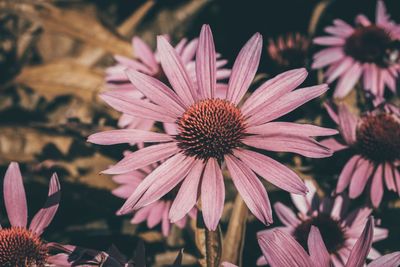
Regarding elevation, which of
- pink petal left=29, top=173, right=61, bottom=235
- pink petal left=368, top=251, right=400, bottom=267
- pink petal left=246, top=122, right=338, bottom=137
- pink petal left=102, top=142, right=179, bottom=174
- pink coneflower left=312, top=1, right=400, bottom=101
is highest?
pink coneflower left=312, top=1, right=400, bottom=101

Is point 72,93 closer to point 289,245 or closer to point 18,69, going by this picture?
point 18,69

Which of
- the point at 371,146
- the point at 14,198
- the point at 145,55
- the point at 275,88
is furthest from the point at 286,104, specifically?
the point at 145,55

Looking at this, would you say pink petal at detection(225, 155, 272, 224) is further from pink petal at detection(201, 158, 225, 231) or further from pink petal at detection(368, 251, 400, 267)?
pink petal at detection(368, 251, 400, 267)

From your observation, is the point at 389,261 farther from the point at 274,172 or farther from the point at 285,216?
the point at 285,216

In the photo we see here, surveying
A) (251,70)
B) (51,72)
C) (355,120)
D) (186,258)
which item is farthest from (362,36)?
(51,72)

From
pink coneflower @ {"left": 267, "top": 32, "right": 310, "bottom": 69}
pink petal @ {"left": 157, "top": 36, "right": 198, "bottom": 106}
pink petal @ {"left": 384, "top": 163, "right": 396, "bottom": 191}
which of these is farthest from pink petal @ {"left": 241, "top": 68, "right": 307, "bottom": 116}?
pink coneflower @ {"left": 267, "top": 32, "right": 310, "bottom": 69}

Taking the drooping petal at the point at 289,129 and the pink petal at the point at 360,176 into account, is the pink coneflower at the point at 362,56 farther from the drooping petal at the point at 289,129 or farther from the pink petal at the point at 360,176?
the drooping petal at the point at 289,129

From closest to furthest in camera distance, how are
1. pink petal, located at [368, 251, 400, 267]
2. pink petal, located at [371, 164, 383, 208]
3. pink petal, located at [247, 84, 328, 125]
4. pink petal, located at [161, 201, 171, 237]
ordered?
1. pink petal, located at [368, 251, 400, 267]
2. pink petal, located at [247, 84, 328, 125]
3. pink petal, located at [371, 164, 383, 208]
4. pink petal, located at [161, 201, 171, 237]
